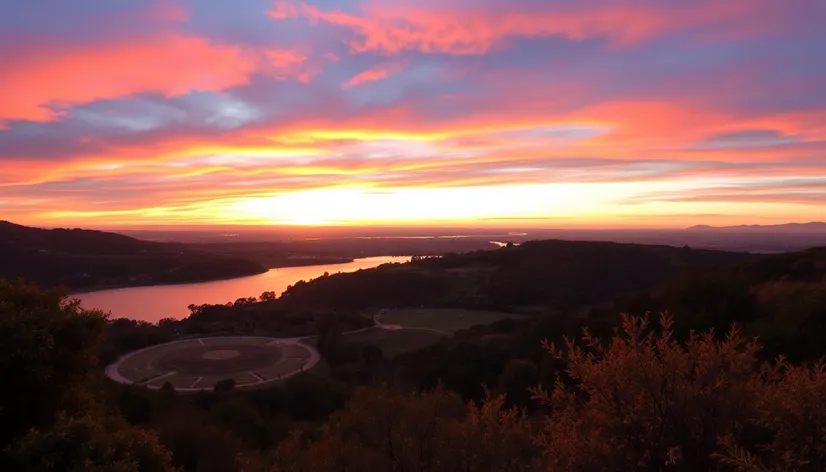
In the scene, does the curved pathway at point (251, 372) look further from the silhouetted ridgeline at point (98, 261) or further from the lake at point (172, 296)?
the silhouetted ridgeline at point (98, 261)

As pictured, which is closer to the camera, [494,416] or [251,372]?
[494,416]

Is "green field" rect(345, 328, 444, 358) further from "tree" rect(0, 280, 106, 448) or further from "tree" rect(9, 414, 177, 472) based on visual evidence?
"tree" rect(9, 414, 177, 472)

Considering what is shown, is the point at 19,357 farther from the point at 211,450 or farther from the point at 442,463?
the point at 211,450

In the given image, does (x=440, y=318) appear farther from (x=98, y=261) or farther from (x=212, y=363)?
(x=98, y=261)

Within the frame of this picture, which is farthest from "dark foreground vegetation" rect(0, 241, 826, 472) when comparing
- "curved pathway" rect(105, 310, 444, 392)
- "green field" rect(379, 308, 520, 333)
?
"green field" rect(379, 308, 520, 333)

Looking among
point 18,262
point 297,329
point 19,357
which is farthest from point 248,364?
point 18,262

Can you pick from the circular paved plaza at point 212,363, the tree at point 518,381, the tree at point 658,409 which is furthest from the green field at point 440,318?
the tree at point 658,409

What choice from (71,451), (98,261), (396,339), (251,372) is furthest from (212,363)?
(98,261)
